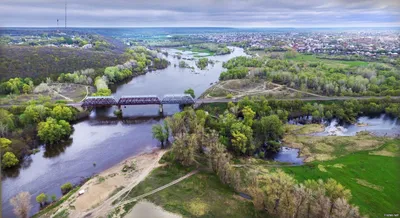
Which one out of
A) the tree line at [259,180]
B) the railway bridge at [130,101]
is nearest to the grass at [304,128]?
the tree line at [259,180]

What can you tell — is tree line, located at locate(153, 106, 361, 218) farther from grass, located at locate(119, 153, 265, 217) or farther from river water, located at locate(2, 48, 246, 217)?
river water, located at locate(2, 48, 246, 217)

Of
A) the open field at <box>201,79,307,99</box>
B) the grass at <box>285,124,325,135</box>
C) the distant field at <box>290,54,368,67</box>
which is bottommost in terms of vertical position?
the grass at <box>285,124,325,135</box>

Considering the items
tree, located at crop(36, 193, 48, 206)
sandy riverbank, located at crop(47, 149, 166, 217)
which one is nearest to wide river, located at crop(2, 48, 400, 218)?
tree, located at crop(36, 193, 48, 206)

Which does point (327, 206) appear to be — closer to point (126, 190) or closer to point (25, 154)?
point (126, 190)

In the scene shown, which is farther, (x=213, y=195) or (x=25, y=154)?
(x=25, y=154)

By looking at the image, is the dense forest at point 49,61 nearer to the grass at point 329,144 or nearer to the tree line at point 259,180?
the tree line at point 259,180

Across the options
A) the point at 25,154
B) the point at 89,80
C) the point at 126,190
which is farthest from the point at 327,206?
the point at 89,80
